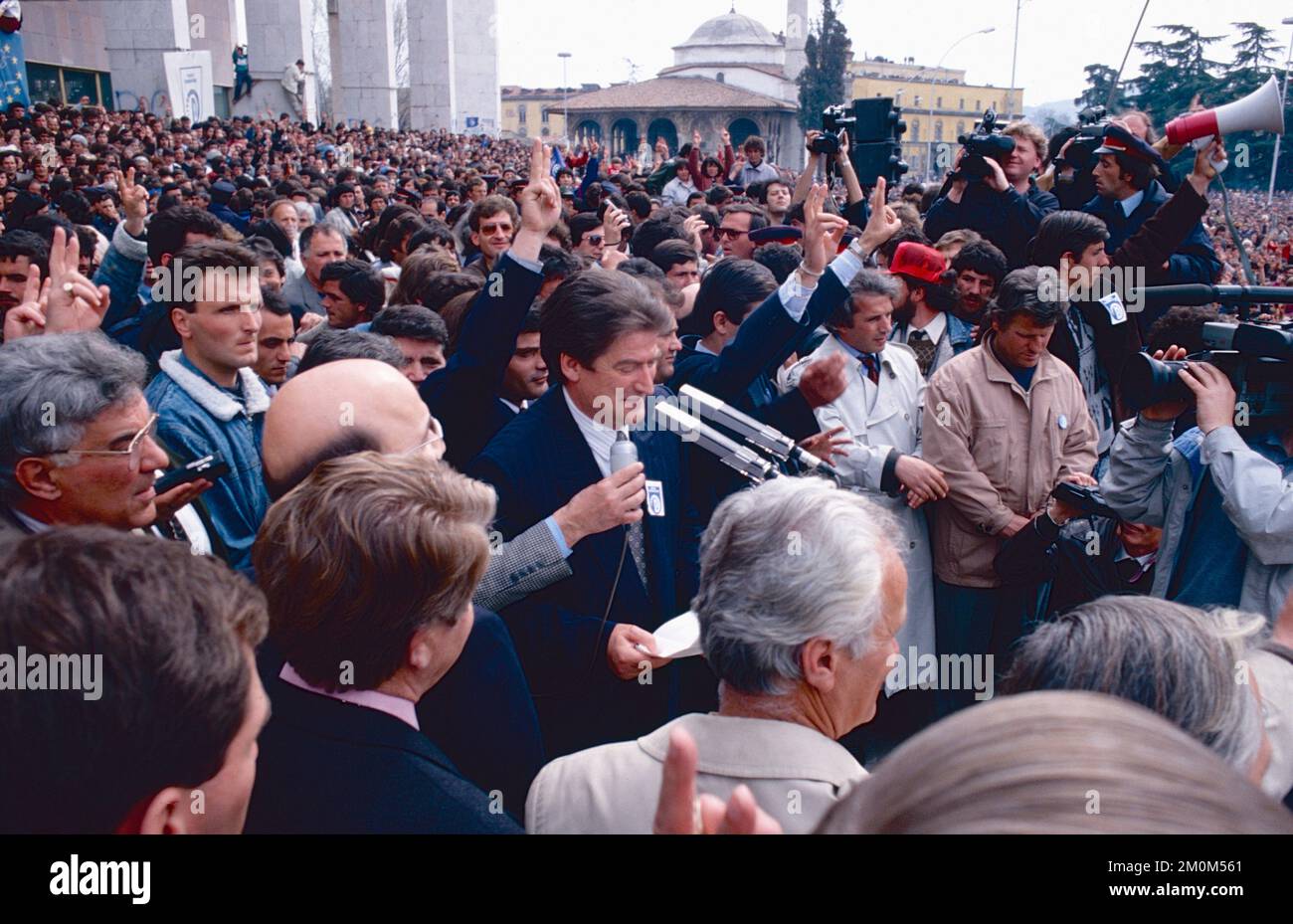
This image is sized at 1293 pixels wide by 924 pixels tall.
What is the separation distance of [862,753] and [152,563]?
3.35 meters

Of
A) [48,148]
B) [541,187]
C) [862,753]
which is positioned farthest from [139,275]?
[48,148]

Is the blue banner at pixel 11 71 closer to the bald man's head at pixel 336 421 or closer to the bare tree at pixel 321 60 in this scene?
the bare tree at pixel 321 60

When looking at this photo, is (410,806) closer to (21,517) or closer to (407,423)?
(407,423)

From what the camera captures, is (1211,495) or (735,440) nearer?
(1211,495)

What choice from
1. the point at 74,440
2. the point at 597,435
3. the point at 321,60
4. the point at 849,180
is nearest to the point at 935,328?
the point at 849,180

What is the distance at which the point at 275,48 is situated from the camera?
30.1m

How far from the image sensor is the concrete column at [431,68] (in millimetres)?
40031

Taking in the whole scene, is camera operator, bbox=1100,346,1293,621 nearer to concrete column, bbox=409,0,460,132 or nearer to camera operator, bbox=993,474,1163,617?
camera operator, bbox=993,474,1163,617

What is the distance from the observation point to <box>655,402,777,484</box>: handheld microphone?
2.70 m

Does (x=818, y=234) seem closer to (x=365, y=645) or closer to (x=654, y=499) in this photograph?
(x=654, y=499)

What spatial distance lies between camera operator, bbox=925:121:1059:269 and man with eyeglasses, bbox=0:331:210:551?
501 centimetres

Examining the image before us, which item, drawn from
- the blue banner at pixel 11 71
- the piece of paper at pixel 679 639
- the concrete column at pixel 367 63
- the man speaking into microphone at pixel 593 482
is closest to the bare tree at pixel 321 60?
the concrete column at pixel 367 63

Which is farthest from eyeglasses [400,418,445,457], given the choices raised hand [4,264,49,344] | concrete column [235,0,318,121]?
concrete column [235,0,318,121]

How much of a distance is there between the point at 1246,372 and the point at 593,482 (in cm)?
167
